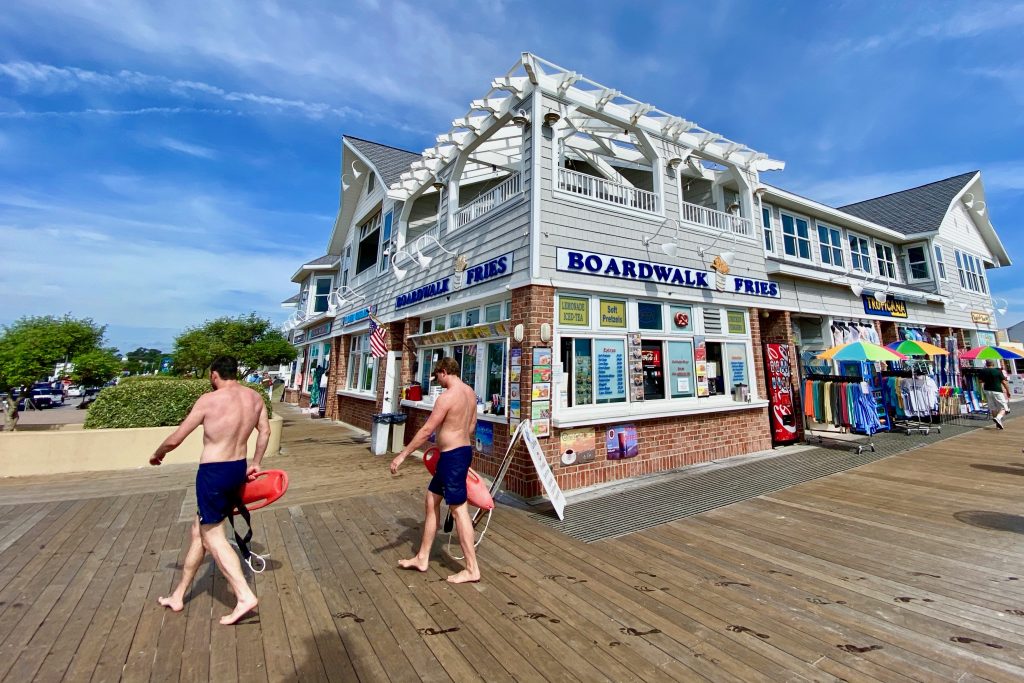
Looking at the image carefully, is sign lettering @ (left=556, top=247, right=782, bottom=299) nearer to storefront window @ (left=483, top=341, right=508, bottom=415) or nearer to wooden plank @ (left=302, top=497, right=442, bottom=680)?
storefront window @ (left=483, top=341, right=508, bottom=415)

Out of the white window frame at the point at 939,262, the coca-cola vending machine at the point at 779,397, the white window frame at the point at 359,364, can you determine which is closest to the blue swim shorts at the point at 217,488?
the white window frame at the point at 359,364

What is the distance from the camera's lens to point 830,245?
13227 millimetres

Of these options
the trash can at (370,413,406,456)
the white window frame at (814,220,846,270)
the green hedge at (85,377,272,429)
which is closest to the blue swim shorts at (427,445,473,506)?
the trash can at (370,413,406,456)

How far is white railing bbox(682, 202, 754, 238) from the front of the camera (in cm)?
881

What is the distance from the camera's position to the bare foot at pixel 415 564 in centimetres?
360

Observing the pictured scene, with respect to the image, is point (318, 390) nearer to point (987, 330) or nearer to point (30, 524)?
point (30, 524)

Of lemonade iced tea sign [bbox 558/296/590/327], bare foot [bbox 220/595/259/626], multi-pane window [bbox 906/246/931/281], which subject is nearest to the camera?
bare foot [bbox 220/595/259/626]

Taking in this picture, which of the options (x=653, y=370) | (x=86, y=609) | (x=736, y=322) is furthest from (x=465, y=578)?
(x=736, y=322)

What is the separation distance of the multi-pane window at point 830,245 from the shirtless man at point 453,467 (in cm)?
1417

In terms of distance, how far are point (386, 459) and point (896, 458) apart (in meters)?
10.3

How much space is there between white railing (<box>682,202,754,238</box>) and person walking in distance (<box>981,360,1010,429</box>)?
878 cm

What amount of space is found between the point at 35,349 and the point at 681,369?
1565 centimetres

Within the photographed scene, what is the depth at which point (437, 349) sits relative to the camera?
9555 millimetres

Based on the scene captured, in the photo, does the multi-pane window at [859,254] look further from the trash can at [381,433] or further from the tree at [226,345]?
the tree at [226,345]
